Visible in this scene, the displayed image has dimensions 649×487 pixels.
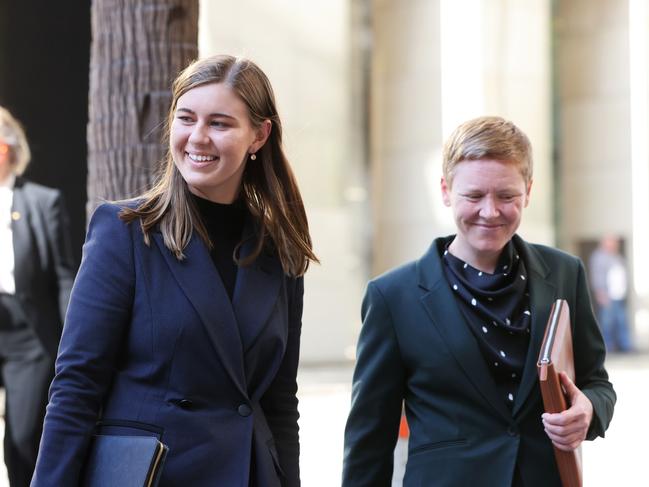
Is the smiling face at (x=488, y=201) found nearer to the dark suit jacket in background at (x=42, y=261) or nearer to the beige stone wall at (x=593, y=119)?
the dark suit jacket in background at (x=42, y=261)

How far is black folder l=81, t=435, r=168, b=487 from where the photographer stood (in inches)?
107

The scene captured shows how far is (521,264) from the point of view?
362 cm

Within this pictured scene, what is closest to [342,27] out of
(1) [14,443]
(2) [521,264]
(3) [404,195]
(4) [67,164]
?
(3) [404,195]

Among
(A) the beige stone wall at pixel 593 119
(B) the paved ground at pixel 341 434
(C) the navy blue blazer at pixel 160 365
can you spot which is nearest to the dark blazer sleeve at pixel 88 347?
(C) the navy blue blazer at pixel 160 365

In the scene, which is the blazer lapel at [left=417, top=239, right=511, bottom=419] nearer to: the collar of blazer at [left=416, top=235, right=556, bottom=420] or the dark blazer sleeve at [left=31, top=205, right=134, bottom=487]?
the collar of blazer at [left=416, top=235, right=556, bottom=420]

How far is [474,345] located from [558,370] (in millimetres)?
428

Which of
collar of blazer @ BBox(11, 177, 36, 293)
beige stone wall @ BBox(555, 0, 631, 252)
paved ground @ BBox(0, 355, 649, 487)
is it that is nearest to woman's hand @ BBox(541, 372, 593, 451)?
paved ground @ BBox(0, 355, 649, 487)

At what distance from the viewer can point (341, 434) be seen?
10523 millimetres

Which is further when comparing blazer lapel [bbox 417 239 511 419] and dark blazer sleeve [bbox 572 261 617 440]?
dark blazer sleeve [bbox 572 261 617 440]

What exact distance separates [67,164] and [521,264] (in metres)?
12.7

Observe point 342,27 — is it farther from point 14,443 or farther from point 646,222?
point 14,443

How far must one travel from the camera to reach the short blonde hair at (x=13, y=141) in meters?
6.69

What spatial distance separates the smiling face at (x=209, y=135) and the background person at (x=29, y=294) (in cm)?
352

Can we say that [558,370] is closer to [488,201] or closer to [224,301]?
[488,201]
